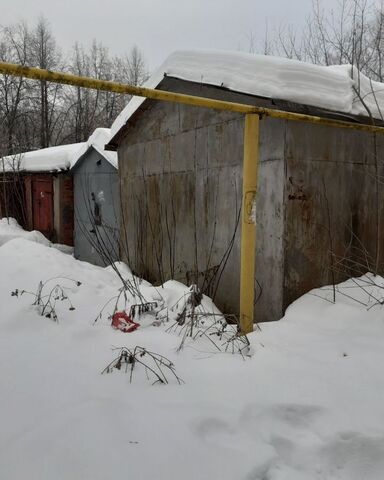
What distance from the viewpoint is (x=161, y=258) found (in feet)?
17.2

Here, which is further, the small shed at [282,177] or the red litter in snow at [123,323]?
the small shed at [282,177]

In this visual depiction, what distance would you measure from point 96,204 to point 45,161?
11.5 feet

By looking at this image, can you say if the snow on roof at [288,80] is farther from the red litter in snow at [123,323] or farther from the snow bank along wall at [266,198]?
the red litter in snow at [123,323]

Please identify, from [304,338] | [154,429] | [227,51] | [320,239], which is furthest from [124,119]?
[154,429]

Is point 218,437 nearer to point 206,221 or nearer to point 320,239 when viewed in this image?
point 320,239

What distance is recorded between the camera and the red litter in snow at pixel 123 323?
2.63m

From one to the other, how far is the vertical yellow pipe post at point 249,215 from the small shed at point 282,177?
2.35 feet

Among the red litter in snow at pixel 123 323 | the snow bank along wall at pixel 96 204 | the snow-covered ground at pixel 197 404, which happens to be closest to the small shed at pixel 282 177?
the snow-covered ground at pixel 197 404

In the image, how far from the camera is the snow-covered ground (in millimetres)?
1406

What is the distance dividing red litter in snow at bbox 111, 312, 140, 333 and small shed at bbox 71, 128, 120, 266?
440 cm

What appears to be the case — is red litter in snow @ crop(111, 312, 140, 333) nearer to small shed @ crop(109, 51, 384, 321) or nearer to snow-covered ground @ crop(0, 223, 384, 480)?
snow-covered ground @ crop(0, 223, 384, 480)

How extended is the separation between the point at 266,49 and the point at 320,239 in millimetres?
8591

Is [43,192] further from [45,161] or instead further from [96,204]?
[96,204]

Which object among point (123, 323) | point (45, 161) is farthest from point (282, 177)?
point (45, 161)
